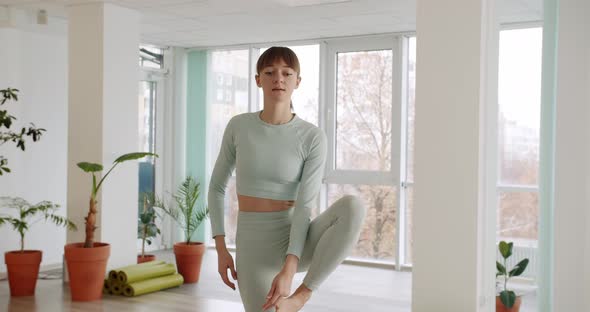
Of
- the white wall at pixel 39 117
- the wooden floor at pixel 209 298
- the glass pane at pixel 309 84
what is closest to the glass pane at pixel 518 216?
the wooden floor at pixel 209 298

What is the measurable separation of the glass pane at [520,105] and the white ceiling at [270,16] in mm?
265

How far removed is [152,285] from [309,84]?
10.2 feet

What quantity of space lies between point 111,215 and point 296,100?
2810 mm

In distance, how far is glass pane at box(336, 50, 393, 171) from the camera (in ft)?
22.9

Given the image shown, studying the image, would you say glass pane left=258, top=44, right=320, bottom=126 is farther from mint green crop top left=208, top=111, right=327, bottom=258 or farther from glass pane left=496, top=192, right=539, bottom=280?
mint green crop top left=208, top=111, right=327, bottom=258

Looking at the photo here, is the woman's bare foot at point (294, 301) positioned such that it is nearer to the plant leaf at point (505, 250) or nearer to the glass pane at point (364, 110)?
the plant leaf at point (505, 250)

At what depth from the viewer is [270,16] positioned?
19.8 feet

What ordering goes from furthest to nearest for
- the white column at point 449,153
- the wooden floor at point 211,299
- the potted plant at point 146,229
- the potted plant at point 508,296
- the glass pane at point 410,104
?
the glass pane at point 410,104 < the potted plant at point 146,229 < the wooden floor at point 211,299 < the potted plant at point 508,296 < the white column at point 449,153

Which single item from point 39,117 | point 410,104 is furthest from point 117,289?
point 410,104

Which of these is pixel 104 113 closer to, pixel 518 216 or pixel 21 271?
pixel 21 271

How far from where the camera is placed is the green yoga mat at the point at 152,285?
522cm

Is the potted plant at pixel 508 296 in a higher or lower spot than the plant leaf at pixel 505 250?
lower

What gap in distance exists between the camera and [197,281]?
5957 millimetres

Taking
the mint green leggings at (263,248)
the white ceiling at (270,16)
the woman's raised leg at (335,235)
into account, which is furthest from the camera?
the white ceiling at (270,16)
